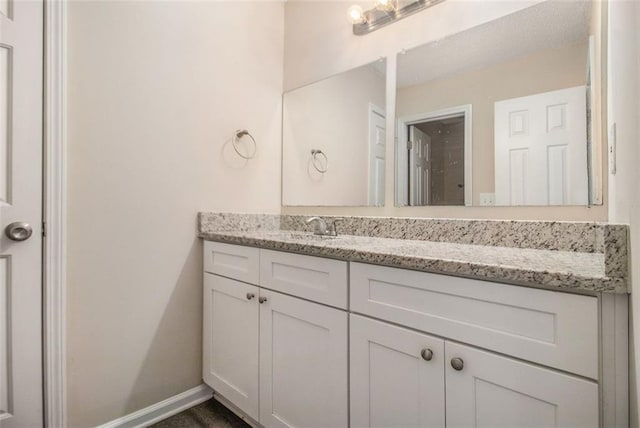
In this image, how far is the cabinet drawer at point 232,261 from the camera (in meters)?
1.42

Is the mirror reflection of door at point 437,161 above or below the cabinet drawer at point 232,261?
above

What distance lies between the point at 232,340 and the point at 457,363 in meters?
1.03

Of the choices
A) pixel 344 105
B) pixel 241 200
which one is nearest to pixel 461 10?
pixel 344 105

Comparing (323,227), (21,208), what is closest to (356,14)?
(323,227)

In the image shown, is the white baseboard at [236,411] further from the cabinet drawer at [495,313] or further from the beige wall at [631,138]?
the beige wall at [631,138]

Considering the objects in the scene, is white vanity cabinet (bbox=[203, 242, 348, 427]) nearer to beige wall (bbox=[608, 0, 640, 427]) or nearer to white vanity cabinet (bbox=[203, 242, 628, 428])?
white vanity cabinet (bbox=[203, 242, 628, 428])

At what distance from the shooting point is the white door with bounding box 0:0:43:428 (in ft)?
3.92

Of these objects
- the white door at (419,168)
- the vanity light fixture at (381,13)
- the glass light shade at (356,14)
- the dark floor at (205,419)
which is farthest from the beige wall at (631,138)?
the dark floor at (205,419)

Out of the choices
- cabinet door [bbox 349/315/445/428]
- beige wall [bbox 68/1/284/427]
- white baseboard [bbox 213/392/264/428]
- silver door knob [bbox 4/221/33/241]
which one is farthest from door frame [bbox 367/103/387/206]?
silver door knob [bbox 4/221/33/241]

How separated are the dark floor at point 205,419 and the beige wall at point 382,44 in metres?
1.12

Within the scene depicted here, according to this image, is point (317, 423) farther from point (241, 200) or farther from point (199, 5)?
point (199, 5)

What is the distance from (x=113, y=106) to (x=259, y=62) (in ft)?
2.95

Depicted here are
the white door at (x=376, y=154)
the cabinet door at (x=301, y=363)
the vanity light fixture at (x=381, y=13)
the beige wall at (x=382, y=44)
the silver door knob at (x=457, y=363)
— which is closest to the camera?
the silver door knob at (x=457, y=363)

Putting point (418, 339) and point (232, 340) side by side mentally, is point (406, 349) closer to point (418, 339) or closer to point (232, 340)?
point (418, 339)
